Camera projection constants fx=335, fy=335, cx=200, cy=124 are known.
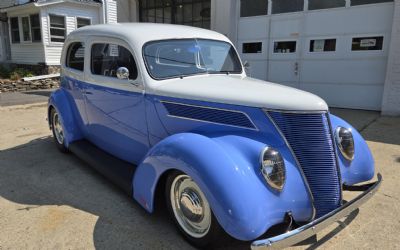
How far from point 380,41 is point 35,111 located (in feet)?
30.4

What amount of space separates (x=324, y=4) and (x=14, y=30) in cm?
1463

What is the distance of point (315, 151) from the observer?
267cm

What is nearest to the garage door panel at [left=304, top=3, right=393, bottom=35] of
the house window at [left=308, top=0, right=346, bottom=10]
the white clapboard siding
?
the house window at [left=308, top=0, right=346, bottom=10]

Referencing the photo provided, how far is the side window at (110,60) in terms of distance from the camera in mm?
3739

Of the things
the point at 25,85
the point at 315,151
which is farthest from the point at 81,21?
the point at 315,151

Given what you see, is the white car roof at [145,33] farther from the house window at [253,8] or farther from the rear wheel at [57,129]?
the house window at [253,8]

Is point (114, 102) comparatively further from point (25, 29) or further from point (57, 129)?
point (25, 29)

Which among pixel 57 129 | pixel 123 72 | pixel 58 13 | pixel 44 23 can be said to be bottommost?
pixel 57 129

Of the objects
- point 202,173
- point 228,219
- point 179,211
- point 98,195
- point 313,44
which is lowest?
point 98,195

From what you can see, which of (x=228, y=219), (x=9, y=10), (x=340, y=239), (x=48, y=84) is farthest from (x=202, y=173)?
(x=9, y=10)

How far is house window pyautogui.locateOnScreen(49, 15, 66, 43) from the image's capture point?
14.9 m

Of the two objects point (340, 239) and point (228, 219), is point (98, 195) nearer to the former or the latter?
point (228, 219)

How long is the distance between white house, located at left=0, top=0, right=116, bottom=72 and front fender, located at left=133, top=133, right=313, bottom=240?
46.2 feet

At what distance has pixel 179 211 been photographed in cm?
297
